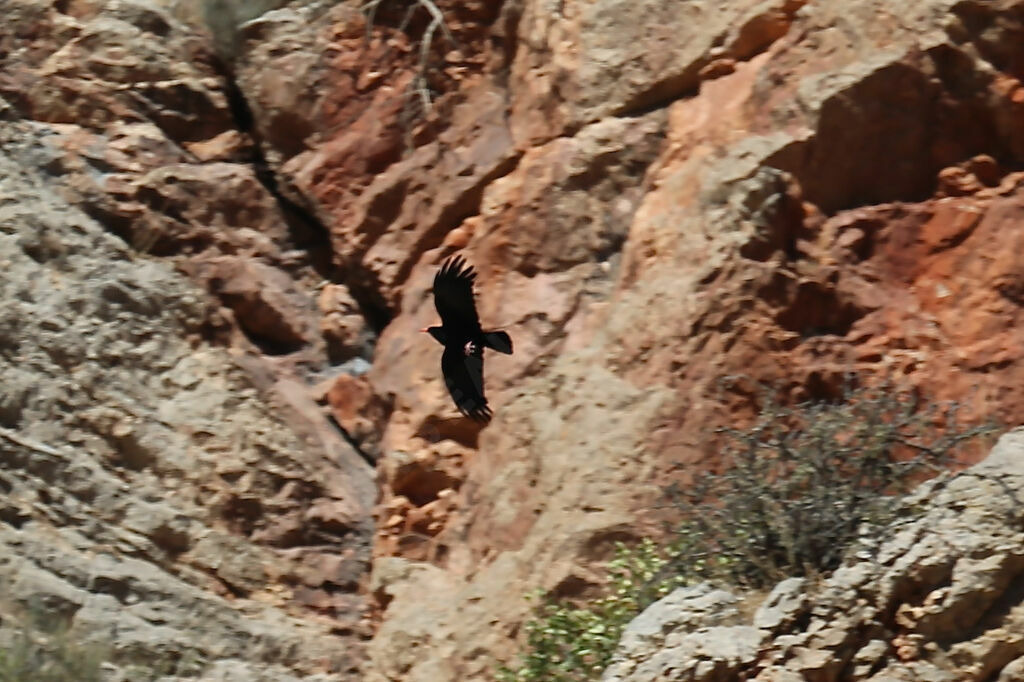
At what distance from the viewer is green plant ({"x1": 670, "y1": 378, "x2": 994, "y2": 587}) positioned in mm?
5879

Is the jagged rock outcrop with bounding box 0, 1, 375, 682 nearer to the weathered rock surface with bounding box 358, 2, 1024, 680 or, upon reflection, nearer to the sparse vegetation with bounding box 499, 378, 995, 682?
the weathered rock surface with bounding box 358, 2, 1024, 680

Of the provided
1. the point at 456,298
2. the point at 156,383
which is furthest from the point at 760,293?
the point at 156,383

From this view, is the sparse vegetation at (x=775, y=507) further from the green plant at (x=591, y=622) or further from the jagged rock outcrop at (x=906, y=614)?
the jagged rock outcrop at (x=906, y=614)

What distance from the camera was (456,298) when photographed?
595 centimetres

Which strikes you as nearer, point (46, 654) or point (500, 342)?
point (500, 342)

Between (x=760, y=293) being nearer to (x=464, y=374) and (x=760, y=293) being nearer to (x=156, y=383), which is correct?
(x=464, y=374)

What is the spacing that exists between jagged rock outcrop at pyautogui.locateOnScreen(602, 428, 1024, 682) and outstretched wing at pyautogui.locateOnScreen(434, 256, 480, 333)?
1.31 metres

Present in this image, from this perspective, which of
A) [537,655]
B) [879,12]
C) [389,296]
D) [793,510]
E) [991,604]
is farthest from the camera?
[389,296]

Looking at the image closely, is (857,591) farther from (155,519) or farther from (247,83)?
(247,83)

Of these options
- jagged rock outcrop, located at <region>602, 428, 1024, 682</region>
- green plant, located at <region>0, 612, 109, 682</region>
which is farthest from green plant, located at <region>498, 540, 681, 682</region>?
green plant, located at <region>0, 612, 109, 682</region>

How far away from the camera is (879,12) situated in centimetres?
731

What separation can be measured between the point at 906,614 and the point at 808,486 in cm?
75

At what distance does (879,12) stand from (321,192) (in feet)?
10.3

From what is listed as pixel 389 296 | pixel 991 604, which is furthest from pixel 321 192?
pixel 991 604
